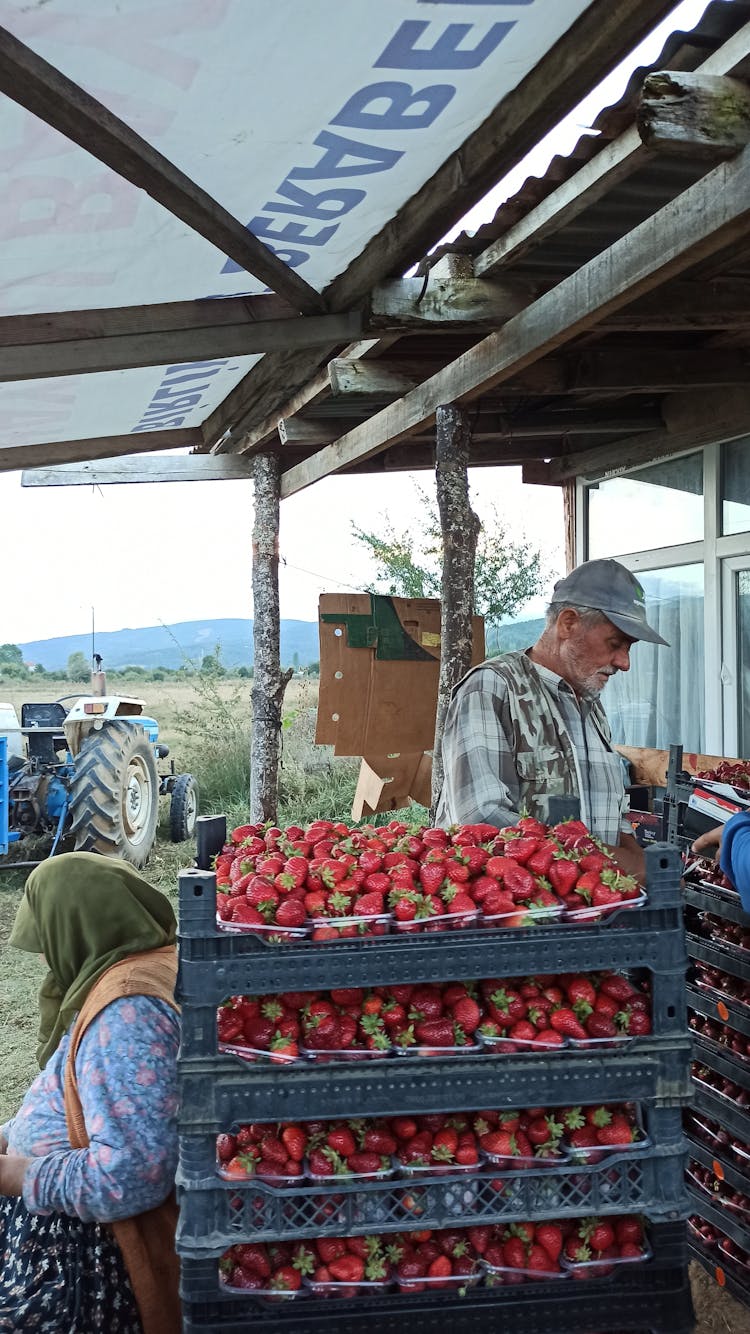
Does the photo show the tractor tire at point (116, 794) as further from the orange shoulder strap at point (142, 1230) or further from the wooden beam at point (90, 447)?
the orange shoulder strap at point (142, 1230)

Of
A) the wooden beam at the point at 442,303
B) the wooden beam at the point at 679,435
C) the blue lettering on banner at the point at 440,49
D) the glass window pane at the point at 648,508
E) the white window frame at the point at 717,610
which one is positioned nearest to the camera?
the blue lettering on banner at the point at 440,49

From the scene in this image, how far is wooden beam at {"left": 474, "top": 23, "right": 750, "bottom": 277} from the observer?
8.58ft

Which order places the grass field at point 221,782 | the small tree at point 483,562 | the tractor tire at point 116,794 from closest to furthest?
1. the grass field at point 221,782
2. the tractor tire at point 116,794
3. the small tree at point 483,562

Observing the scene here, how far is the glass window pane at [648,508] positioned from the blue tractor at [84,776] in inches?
163

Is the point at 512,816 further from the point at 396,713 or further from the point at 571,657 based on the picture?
the point at 396,713

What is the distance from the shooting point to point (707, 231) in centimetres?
278

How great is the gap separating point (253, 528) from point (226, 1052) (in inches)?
238

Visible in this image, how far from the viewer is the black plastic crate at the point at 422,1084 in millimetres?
1575

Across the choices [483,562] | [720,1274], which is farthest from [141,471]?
[483,562]

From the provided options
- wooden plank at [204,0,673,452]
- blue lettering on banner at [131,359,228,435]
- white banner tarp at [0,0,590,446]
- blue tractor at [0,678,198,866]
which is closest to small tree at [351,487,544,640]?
blue tractor at [0,678,198,866]

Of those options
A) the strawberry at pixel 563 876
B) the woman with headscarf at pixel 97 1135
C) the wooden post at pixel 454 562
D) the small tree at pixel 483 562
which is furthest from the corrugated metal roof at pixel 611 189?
the small tree at pixel 483 562

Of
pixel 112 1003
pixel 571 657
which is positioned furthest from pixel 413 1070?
pixel 571 657

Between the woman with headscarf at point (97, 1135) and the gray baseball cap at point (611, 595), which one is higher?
the gray baseball cap at point (611, 595)

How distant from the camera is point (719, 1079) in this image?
2.90 metres
